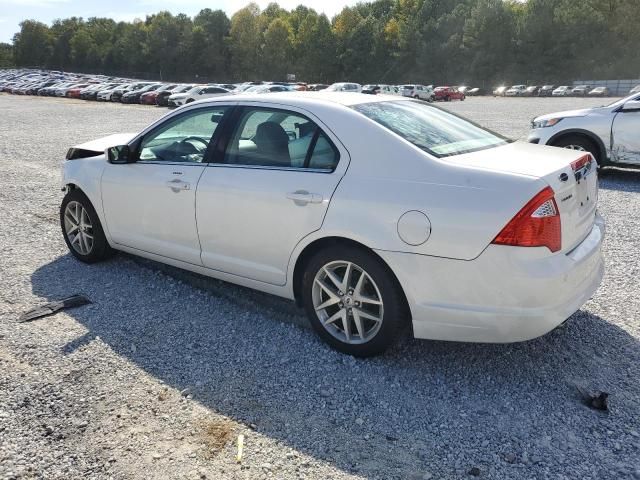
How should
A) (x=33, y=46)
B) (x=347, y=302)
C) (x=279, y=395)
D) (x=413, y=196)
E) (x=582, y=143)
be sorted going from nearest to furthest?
(x=413, y=196)
(x=279, y=395)
(x=347, y=302)
(x=582, y=143)
(x=33, y=46)

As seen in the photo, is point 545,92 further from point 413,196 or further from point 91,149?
point 413,196

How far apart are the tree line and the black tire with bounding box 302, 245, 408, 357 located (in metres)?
89.8

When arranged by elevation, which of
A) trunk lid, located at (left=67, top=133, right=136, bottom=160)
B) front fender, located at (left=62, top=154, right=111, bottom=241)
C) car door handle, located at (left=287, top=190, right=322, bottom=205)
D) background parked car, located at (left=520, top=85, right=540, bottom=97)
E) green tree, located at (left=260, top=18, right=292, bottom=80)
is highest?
green tree, located at (left=260, top=18, right=292, bottom=80)

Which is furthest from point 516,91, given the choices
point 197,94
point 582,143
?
point 582,143

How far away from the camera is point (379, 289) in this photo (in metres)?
3.35

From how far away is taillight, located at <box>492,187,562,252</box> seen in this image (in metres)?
2.94

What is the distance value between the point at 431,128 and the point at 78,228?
11.5ft

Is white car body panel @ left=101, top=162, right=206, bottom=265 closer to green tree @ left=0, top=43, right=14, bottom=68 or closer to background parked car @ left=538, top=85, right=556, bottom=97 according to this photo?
background parked car @ left=538, top=85, right=556, bottom=97

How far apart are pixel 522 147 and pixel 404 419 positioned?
2037 mm

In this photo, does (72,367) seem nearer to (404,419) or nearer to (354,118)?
(404,419)

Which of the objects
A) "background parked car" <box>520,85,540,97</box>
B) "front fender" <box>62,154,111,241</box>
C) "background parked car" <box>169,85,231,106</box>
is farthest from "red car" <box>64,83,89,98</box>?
"front fender" <box>62,154,111,241</box>

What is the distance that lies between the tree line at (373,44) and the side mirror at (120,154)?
293ft

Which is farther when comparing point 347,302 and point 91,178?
point 91,178

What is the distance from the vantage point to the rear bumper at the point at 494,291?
2.98m
